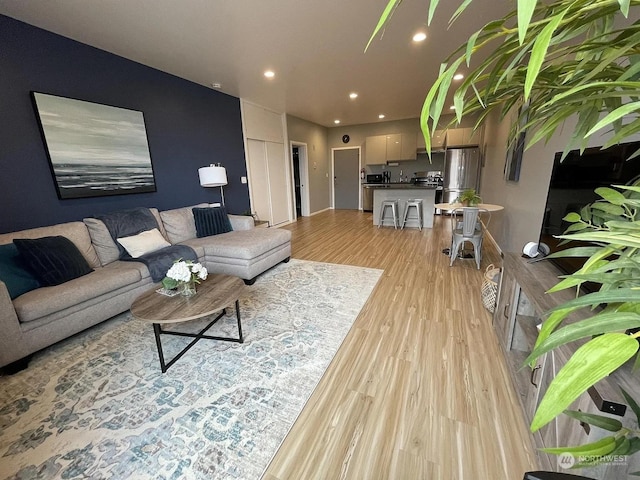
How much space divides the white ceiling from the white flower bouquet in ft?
6.96

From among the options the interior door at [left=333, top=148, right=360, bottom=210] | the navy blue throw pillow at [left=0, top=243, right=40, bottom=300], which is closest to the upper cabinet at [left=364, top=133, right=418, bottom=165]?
the interior door at [left=333, top=148, right=360, bottom=210]

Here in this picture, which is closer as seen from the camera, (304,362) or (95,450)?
(95,450)

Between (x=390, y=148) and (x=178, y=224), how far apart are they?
19.1 ft

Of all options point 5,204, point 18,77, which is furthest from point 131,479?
point 18,77

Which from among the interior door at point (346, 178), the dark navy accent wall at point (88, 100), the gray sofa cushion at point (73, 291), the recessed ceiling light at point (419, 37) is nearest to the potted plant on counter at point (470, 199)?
the recessed ceiling light at point (419, 37)

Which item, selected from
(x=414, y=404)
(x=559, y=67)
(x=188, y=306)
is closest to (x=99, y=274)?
(x=188, y=306)

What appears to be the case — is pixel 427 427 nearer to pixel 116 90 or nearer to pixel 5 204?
pixel 5 204

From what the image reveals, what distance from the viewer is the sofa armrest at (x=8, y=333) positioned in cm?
175

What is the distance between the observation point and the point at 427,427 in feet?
4.54

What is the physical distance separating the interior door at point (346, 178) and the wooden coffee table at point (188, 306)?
668cm

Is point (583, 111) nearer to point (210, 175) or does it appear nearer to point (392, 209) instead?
point (210, 175)

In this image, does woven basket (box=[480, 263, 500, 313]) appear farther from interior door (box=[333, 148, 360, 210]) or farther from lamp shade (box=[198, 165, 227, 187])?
interior door (box=[333, 148, 360, 210])

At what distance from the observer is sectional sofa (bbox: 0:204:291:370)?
6.06 feet

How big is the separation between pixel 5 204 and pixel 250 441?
117 inches
